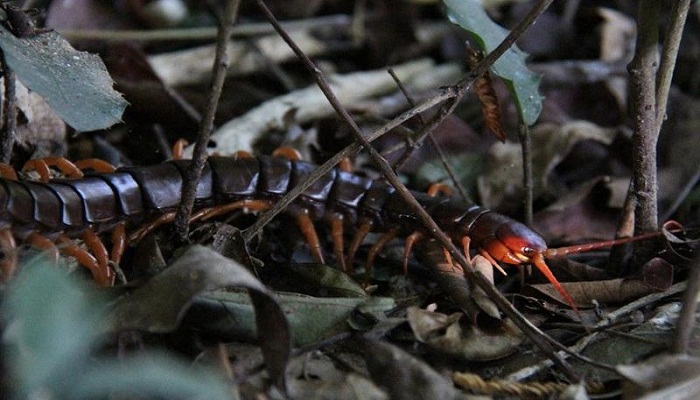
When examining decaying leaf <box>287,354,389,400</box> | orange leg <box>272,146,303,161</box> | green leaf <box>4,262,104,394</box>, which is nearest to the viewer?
green leaf <box>4,262,104,394</box>

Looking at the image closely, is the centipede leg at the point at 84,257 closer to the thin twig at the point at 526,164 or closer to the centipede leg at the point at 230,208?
the centipede leg at the point at 230,208

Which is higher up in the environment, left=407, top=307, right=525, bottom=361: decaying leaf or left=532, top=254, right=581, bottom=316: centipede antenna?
left=407, top=307, right=525, bottom=361: decaying leaf

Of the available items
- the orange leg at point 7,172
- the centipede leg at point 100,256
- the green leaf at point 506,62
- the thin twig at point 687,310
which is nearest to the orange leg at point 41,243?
the centipede leg at point 100,256

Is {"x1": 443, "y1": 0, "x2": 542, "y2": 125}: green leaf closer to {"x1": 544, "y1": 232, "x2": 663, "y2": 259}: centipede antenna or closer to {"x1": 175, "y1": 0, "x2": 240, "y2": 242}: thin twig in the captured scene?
{"x1": 544, "y1": 232, "x2": 663, "y2": 259}: centipede antenna

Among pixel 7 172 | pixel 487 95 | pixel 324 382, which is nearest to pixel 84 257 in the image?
pixel 7 172

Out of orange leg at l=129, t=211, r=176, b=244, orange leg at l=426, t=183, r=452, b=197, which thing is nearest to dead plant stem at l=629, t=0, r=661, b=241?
orange leg at l=426, t=183, r=452, b=197

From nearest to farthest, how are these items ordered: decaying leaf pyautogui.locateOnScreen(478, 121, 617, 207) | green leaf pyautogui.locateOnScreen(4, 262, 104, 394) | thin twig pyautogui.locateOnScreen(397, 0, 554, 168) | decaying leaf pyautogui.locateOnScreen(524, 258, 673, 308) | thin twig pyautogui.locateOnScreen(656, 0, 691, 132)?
1. green leaf pyautogui.locateOnScreen(4, 262, 104, 394)
2. thin twig pyautogui.locateOnScreen(397, 0, 554, 168)
3. thin twig pyautogui.locateOnScreen(656, 0, 691, 132)
4. decaying leaf pyautogui.locateOnScreen(524, 258, 673, 308)
5. decaying leaf pyautogui.locateOnScreen(478, 121, 617, 207)
